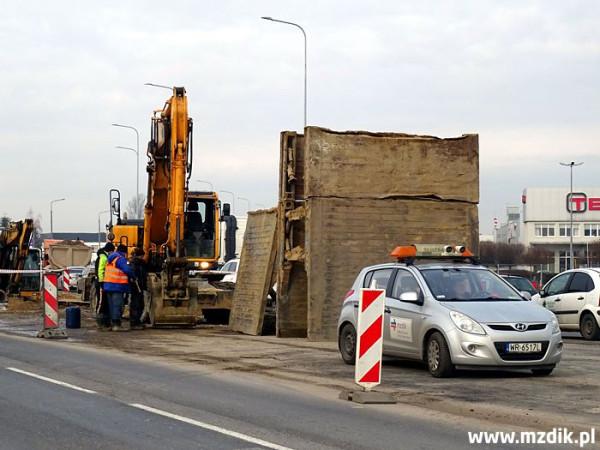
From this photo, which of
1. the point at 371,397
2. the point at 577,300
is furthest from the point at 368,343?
the point at 577,300

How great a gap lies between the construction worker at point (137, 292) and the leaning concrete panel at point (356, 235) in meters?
5.95

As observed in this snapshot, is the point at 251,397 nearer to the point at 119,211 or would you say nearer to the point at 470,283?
the point at 470,283

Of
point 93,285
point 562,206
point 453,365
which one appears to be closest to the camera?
point 453,365

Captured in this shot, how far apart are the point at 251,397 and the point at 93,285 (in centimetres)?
2049

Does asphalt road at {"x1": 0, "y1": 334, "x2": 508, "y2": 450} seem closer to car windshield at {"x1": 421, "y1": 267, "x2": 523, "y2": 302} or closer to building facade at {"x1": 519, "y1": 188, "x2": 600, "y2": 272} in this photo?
car windshield at {"x1": 421, "y1": 267, "x2": 523, "y2": 302}

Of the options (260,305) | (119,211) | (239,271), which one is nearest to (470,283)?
(260,305)

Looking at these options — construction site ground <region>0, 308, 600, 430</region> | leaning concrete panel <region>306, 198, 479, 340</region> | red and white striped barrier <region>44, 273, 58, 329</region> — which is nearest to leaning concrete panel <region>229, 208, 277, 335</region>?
construction site ground <region>0, 308, 600, 430</region>

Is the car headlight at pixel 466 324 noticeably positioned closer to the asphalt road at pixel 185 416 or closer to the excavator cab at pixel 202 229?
the asphalt road at pixel 185 416

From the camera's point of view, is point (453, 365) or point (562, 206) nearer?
point (453, 365)

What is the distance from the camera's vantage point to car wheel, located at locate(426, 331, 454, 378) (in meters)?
13.6

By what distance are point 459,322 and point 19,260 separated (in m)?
27.4

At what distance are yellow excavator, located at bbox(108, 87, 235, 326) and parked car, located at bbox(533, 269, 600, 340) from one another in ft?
26.4

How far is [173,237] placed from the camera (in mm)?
24719

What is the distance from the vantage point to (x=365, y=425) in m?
10.1
